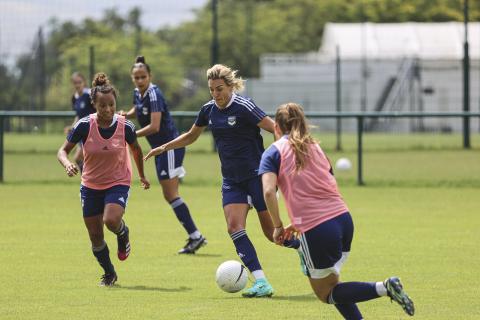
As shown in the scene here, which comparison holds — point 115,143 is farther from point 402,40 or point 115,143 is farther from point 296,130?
point 402,40

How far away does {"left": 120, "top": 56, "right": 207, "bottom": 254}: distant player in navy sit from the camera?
40.1 ft

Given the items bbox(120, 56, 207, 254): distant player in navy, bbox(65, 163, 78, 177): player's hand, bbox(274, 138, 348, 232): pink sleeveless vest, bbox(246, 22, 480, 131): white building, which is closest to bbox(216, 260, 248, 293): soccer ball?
bbox(65, 163, 78, 177): player's hand

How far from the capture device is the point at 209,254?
1194 cm

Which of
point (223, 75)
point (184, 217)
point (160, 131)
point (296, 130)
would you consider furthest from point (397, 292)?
point (160, 131)

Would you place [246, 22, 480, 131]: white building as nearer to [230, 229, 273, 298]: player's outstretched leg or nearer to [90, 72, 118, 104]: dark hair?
[90, 72, 118, 104]: dark hair

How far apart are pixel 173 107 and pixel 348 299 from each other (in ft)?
101

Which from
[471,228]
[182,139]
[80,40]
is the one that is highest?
[80,40]

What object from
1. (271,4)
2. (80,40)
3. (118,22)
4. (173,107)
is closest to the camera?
(173,107)

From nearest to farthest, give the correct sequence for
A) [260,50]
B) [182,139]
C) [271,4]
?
[182,139], [260,50], [271,4]

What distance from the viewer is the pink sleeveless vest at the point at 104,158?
31.9 ft

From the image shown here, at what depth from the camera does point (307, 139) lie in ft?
23.5

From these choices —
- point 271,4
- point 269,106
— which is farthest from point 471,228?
point 271,4

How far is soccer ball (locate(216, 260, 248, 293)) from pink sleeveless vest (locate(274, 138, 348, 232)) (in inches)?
81.3

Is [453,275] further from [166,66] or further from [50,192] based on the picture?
[166,66]
